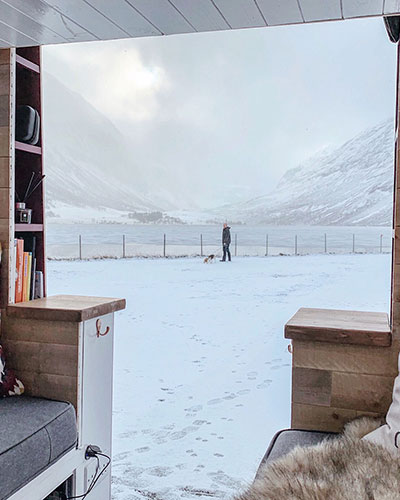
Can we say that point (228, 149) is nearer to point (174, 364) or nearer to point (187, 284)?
point (187, 284)

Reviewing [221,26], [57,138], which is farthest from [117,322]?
[221,26]

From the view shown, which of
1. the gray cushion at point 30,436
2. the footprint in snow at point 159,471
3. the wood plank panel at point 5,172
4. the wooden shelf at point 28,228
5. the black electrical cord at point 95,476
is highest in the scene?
the wood plank panel at point 5,172

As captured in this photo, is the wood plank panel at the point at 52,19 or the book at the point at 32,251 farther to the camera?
the book at the point at 32,251

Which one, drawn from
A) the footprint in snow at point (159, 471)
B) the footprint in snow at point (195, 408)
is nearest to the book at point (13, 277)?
the footprint in snow at point (159, 471)

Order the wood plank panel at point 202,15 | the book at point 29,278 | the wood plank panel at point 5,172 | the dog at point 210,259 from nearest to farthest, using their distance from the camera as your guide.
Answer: the wood plank panel at point 202,15
the wood plank panel at point 5,172
the book at point 29,278
the dog at point 210,259

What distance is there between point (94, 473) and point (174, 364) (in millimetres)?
2433

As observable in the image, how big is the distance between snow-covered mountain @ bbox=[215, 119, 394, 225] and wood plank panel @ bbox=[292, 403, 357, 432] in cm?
310

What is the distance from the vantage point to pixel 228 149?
713 centimetres

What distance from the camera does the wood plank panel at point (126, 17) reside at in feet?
4.27

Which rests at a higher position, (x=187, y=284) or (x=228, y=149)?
(x=228, y=149)

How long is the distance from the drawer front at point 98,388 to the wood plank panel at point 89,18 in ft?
3.18

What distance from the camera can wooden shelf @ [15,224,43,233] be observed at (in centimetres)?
178

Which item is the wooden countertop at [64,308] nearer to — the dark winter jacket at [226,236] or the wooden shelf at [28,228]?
the wooden shelf at [28,228]

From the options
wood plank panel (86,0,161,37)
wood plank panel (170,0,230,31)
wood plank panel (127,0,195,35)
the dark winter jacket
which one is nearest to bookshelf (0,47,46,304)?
wood plank panel (86,0,161,37)
